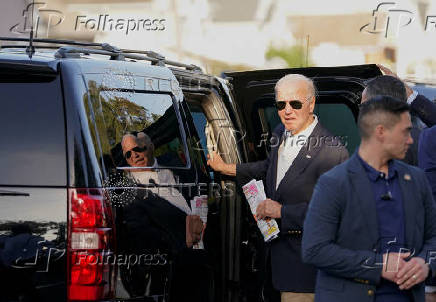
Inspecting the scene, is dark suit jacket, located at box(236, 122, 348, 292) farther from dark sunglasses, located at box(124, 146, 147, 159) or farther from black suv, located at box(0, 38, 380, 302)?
dark sunglasses, located at box(124, 146, 147, 159)

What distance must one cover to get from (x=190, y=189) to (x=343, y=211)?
1661mm

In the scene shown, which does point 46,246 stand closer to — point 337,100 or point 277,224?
point 277,224

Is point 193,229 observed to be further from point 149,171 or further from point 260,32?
point 260,32

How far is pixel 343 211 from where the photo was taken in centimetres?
455

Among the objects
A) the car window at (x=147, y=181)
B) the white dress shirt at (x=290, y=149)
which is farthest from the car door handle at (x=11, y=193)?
the white dress shirt at (x=290, y=149)

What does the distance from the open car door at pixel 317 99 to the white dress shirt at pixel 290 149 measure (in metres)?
0.87

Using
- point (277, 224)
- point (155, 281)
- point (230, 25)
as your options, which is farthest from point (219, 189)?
point (230, 25)

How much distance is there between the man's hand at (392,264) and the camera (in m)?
4.45

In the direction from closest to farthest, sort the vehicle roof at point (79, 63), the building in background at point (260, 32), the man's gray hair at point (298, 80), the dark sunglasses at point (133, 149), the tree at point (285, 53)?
1. the vehicle roof at point (79, 63)
2. the dark sunglasses at point (133, 149)
3. the man's gray hair at point (298, 80)
4. the building in background at point (260, 32)
5. the tree at point (285, 53)

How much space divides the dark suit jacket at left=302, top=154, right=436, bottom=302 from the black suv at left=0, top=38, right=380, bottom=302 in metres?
1.15

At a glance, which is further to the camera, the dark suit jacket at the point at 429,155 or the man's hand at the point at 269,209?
the dark suit jacket at the point at 429,155
